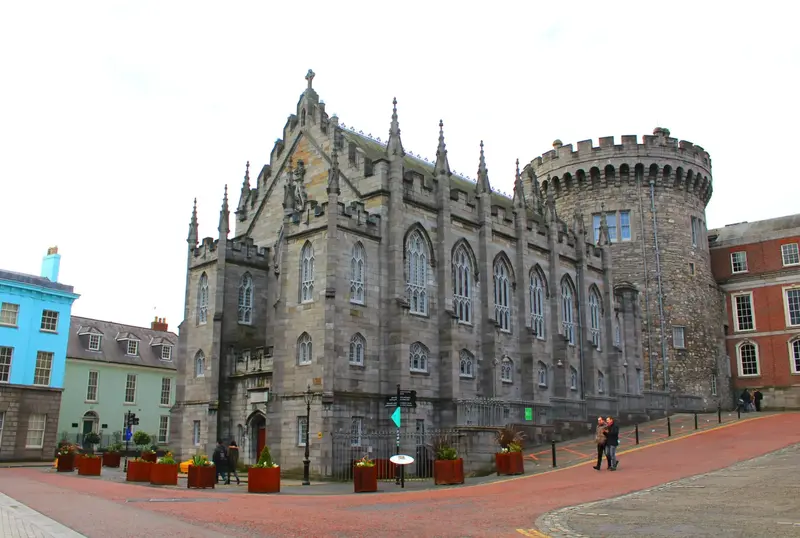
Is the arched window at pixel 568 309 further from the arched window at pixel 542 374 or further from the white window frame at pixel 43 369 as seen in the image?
the white window frame at pixel 43 369

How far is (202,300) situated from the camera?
3719 cm

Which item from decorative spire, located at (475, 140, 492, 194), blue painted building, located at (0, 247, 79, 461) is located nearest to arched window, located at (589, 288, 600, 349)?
decorative spire, located at (475, 140, 492, 194)

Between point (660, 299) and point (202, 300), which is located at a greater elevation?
point (660, 299)

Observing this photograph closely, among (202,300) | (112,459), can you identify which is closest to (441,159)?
(202,300)

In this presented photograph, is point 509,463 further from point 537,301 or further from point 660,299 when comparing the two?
point 660,299

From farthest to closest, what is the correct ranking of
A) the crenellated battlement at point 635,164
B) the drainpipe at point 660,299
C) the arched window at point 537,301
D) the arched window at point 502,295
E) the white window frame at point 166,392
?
1. the white window frame at point 166,392
2. the crenellated battlement at point 635,164
3. the drainpipe at point 660,299
4. the arched window at point 537,301
5. the arched window at point 502,295

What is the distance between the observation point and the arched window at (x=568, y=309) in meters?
45.8

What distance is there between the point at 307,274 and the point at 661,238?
3126 cm

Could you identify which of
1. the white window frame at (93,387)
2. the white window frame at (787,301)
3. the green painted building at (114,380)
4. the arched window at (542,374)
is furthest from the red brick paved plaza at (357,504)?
the white window frame at (787,301)

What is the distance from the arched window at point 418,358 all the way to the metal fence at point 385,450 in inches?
124

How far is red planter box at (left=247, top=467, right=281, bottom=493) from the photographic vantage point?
884 inches

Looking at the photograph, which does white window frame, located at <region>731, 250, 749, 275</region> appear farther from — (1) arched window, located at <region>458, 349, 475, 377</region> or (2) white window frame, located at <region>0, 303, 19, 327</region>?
(2) white window frame, located at <region>0, 303, 19, 327</region>

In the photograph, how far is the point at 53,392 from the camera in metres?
46.6

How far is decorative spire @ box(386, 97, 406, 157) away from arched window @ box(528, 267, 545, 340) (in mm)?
12798
